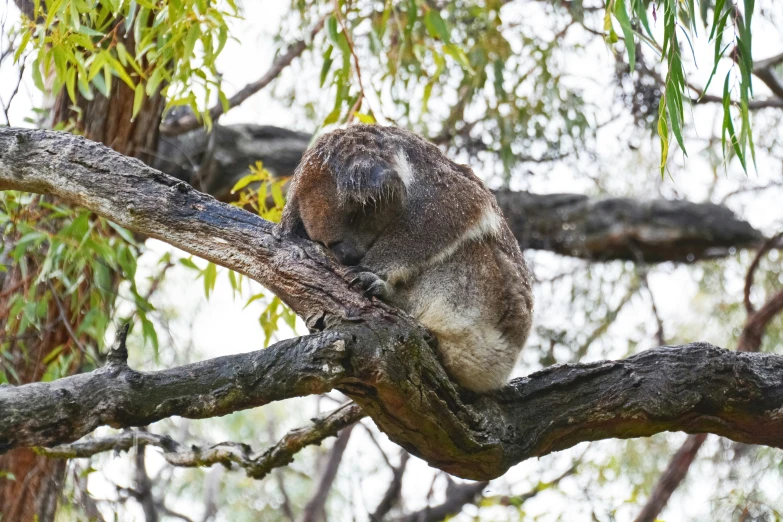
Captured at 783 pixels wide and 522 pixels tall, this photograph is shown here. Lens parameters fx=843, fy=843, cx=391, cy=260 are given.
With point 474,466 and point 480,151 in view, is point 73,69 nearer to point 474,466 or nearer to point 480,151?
point 474,466

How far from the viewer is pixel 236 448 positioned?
3.09 metres

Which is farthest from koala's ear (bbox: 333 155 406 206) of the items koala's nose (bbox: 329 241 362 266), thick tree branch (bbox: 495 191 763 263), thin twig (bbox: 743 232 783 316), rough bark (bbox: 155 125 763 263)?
thin twig (bbox: 743 232 783 316)

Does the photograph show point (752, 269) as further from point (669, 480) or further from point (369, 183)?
point (369, 183)

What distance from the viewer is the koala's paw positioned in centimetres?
258

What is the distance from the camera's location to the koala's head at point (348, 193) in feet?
9.31

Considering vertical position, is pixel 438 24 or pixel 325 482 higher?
pixel 438 24

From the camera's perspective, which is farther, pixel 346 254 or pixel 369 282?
pixel 346 254

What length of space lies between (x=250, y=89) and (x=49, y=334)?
216cm

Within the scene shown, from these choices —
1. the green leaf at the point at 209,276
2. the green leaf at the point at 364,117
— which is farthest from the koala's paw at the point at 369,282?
the green leaf at the point at 364,117

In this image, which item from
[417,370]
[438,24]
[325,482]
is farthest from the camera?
[325,482]

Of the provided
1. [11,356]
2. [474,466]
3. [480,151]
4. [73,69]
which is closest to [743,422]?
[474,466]

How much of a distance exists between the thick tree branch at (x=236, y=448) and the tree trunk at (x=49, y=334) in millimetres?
727

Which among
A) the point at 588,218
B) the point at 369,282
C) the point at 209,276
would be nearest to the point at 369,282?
the point at 369,282

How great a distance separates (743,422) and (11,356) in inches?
119
